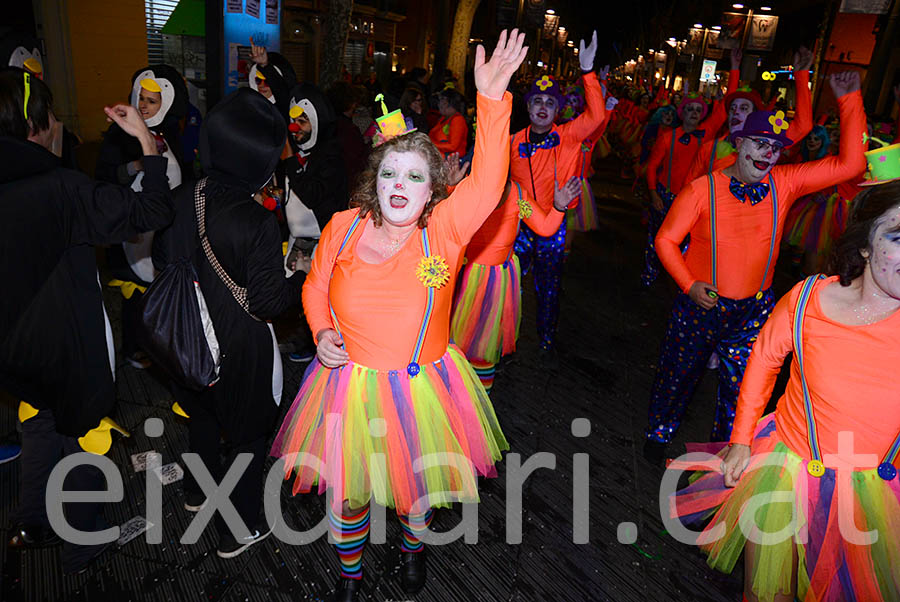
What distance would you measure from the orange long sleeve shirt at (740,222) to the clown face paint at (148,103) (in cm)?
345

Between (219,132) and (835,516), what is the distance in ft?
9.28

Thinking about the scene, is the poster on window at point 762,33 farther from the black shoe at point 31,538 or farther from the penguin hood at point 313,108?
the black shoe at point 31,538

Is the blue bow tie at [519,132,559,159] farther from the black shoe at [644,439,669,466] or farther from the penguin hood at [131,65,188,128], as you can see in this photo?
the penguin hood at [131,65,188,128]

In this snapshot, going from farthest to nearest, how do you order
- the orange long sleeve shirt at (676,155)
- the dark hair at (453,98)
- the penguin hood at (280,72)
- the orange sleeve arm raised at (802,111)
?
the dark hair at (453,98), the orange long sleeve shirt at (676,155), the penguin hood at (280,72), the orange sleeve arm raised at (802,111)

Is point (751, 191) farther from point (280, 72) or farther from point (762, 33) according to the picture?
point (762, 33)

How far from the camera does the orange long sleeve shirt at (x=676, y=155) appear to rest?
7281 millimetres

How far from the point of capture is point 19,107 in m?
2.64

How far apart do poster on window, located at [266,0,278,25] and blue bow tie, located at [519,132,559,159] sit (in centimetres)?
475

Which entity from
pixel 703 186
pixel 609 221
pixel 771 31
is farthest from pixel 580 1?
pixel 703 186

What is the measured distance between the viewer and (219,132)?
2.60 m

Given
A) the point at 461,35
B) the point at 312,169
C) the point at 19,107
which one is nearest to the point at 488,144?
the point at 19,107

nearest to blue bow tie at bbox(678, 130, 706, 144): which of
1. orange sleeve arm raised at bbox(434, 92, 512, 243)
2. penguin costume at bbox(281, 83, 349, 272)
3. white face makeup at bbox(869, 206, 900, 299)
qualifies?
penguin costume at bbox(281, 83, 349, 272)

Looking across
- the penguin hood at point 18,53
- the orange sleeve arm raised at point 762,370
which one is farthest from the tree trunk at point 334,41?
the orange sleeve arm raised at point 762,370

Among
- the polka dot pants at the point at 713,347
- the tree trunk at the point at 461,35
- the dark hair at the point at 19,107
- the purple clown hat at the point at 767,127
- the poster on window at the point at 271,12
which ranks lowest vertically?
the polka dot pants at the point at 713,347
